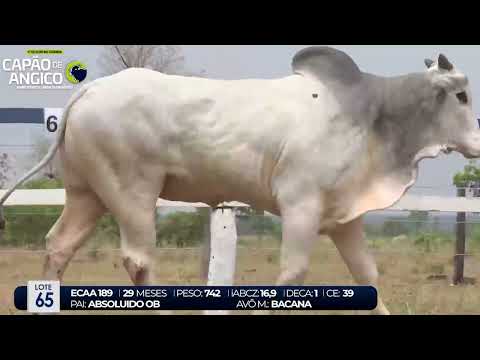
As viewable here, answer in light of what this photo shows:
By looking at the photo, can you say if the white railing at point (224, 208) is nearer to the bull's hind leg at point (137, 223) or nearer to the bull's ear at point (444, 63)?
the bull's hind leg at point (137, 223)

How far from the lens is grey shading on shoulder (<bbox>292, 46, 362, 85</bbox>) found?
532 centimetres

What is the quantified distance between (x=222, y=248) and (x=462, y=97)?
6.17 ft

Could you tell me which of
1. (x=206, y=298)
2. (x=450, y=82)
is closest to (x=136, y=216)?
(x=206, y=298)

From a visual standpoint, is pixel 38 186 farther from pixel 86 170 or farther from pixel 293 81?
pixel 293 81

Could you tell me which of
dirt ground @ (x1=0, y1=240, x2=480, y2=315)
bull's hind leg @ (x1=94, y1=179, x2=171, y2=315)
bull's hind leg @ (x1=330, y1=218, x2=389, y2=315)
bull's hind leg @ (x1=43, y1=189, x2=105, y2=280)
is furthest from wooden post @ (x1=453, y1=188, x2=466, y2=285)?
bull's hind leg @ (x1=43, y1=189, x2=105, y2=280)

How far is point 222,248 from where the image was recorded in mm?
5910

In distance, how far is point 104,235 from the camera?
841 cm

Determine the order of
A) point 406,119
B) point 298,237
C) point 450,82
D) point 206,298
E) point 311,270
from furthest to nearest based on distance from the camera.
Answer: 1. point 311,270
2. point 406,119
3. point 450,82
4. point 298,237
5. point 206,298

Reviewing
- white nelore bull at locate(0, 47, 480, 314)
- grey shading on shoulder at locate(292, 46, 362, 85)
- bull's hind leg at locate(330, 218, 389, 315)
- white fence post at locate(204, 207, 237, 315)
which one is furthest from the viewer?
white fence post at locate(204, 207, 237, 315)

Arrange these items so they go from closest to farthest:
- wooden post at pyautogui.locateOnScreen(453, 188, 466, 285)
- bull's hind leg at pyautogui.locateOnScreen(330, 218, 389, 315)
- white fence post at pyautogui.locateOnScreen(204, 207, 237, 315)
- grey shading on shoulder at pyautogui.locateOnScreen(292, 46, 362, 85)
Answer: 1. grey shading on shoulder at pyautogui.locateOnScreen(292, 46, 362, 85)
2. bull's hind leg at pyautogui.locateOnScreen(330, 218, 389, 315)
3. white fence post at pyautogui.locateOnScreen(204, 207, 237, 315)
4. wooden post at pyautogui.locateOnScreen(453, 188, 466, 285)

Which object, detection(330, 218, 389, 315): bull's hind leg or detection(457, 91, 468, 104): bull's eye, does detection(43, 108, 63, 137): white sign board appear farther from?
detection(457, 91, 468, 104): bull's eye

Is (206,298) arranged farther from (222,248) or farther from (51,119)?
(51,119)

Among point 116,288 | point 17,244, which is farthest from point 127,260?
point 17,244

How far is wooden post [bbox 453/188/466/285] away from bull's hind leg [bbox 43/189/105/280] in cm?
357
